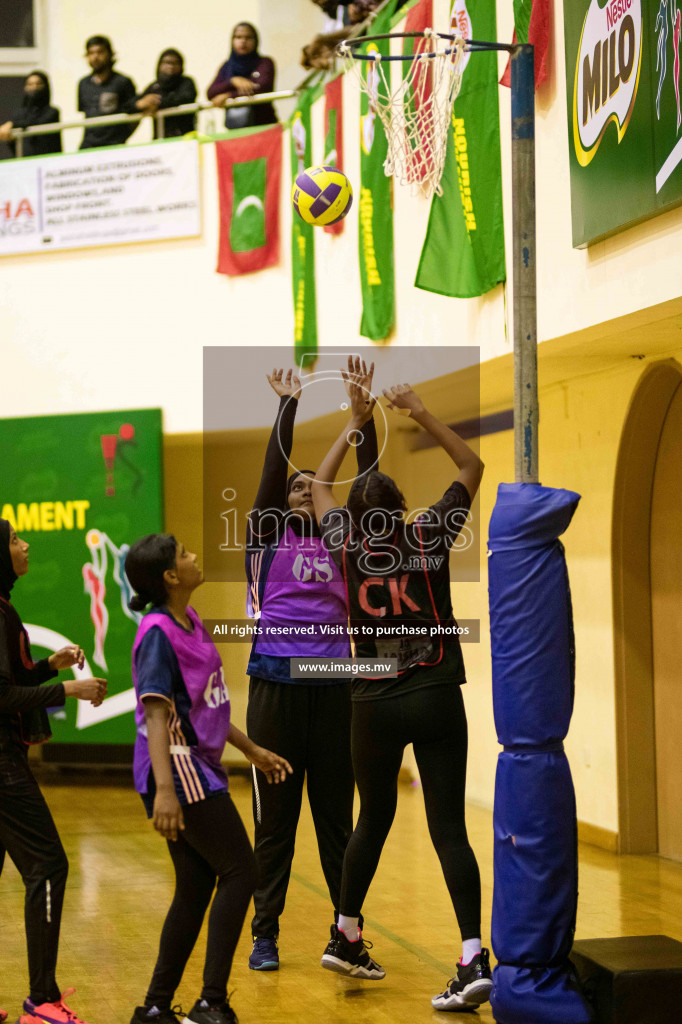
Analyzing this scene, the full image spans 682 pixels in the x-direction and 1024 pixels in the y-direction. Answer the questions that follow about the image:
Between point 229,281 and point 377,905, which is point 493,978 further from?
point 229,281

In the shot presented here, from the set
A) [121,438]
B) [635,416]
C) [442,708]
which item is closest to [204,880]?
[442,708]

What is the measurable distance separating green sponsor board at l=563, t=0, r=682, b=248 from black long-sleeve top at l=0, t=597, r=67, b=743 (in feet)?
10.5

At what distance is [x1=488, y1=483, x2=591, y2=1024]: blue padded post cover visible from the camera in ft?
12.6

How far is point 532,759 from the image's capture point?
3936mm

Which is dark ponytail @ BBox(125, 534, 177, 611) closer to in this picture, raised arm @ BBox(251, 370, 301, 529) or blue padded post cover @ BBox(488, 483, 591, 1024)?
raised arm @ BBox(251, 370, 301, 529)

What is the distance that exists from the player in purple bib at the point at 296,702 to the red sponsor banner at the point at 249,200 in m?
5.37

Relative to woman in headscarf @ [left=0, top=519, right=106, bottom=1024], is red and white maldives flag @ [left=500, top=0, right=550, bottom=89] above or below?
above

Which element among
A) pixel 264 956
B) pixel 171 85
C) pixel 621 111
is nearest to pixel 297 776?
pixel 264 956

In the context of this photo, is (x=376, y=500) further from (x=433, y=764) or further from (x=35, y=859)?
(x=35, y=859)

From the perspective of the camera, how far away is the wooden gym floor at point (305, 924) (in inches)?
168

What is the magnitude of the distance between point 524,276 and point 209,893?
94.1 inches

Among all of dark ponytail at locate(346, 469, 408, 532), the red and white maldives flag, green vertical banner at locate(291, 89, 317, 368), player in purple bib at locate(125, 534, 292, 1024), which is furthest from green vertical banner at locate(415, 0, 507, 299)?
player in purple bib at locate(125, 534, 292, 1024)

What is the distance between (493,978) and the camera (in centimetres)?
391

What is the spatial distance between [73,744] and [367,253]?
520 centimetres
